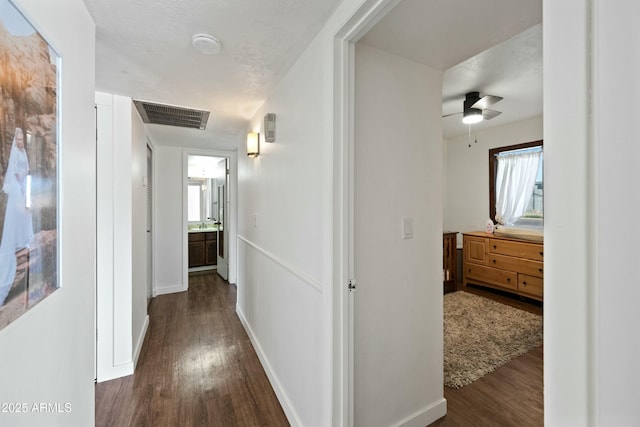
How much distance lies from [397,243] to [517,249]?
9.84 feet

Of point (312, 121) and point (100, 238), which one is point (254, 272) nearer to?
point (100, 238)

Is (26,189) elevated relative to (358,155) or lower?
lower

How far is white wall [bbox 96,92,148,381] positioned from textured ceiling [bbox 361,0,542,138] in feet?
6.54

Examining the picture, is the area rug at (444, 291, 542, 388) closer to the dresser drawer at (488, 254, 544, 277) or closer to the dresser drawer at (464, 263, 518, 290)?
the dresser drawer at (464, 263, 518, 290)

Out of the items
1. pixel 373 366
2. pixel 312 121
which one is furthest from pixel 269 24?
pixel 373 366

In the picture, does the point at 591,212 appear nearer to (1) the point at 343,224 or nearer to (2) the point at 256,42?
(1) the point at 343,224

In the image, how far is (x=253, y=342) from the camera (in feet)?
8.47

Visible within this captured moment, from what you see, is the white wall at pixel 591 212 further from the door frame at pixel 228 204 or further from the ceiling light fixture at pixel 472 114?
the door frame at pixel 228 204

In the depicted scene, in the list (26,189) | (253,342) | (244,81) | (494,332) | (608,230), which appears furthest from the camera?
(494,332)

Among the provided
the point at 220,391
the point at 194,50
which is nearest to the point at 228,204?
the point at 220,391

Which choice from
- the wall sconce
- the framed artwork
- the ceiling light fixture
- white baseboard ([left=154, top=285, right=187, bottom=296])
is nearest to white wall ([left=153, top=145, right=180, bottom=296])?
white baseboard ([left=154, top=285, right=187, bottom=296])

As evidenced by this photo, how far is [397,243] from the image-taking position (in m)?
1.55

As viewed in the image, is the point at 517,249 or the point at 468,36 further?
the point at 517,249

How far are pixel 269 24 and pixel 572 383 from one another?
1.67 metres
